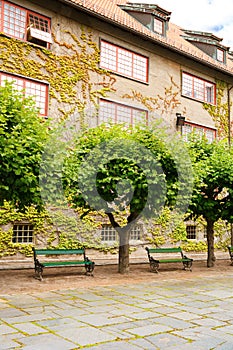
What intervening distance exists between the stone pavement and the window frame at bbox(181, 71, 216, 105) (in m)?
13.4

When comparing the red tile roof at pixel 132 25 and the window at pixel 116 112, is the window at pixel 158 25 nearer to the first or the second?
the red tile roof at pixel 132 25

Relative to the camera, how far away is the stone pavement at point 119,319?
5613 millimetres

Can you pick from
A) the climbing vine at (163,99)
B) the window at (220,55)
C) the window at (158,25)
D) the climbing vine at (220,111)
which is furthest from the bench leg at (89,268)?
the window at (220,55)

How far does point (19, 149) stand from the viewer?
986 cm

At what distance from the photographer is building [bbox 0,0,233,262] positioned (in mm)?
15516

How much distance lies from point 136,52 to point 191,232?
9.40 meters

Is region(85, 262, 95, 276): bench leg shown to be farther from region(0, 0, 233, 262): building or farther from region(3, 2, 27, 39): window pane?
region(3, 2, 27, 39): window pane

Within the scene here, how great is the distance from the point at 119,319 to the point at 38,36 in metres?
12.2

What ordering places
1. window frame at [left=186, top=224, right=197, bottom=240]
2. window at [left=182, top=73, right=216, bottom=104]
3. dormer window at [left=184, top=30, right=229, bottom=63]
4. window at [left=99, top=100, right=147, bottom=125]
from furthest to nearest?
1. dormer window at [left=184, top=30, right=229, bottom=63]
2. window at [left=182, top=73, right=216, bottom=104]
3. window frame at [left=186, top=224, right=197, bottom=240]
4. window at [left=99, top=100, right=147, bottom=125]

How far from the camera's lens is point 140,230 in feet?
61.4

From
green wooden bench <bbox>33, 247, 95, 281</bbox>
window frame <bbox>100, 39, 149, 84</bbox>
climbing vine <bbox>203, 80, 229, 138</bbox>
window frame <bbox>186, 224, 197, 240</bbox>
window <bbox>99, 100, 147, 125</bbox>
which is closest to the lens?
green wooden bench <bbox>33, 247, 95, 281</bbox>

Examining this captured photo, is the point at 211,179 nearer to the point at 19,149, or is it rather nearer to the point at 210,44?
the point at 19,149

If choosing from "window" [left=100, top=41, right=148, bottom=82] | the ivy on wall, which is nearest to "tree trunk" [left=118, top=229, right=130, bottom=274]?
the ivy on wall

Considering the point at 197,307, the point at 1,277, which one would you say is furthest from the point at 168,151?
the point at 1,277
